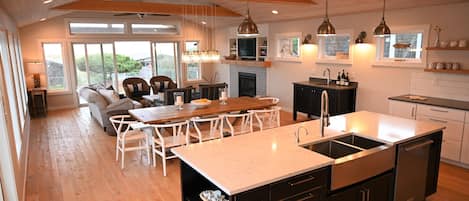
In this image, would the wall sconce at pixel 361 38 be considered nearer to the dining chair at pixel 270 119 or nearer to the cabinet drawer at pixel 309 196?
the dining chair at pixel 270 119

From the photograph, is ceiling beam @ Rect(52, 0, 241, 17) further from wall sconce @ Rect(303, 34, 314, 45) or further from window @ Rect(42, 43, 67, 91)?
window @ Rect(42, 43, 67, 91)

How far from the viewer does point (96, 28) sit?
31.2 feet

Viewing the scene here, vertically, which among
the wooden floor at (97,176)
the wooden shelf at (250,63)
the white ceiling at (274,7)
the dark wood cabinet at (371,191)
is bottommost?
the wooden floor at (97,176)

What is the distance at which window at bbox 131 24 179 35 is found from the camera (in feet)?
33.2

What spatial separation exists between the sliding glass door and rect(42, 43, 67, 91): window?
2829mm

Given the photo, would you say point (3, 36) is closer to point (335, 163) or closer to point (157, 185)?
point (157, 185)

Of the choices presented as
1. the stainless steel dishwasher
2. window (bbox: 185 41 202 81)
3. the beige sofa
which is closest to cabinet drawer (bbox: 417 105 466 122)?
the stainless steel dishwasher

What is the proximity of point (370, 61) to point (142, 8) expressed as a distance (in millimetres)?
5380

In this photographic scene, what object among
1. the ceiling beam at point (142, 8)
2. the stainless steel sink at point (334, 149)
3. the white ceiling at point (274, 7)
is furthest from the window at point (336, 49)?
the stainless steel sink at point (334, 149)

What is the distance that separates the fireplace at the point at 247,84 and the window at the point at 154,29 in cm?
282

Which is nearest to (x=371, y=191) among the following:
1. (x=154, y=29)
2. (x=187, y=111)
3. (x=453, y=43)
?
(x=187, y=111)

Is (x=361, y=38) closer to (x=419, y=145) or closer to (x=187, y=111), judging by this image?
(x=419, y=145)

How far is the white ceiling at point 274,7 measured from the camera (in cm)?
466

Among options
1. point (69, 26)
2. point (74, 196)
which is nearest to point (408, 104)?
point (74, 196)
